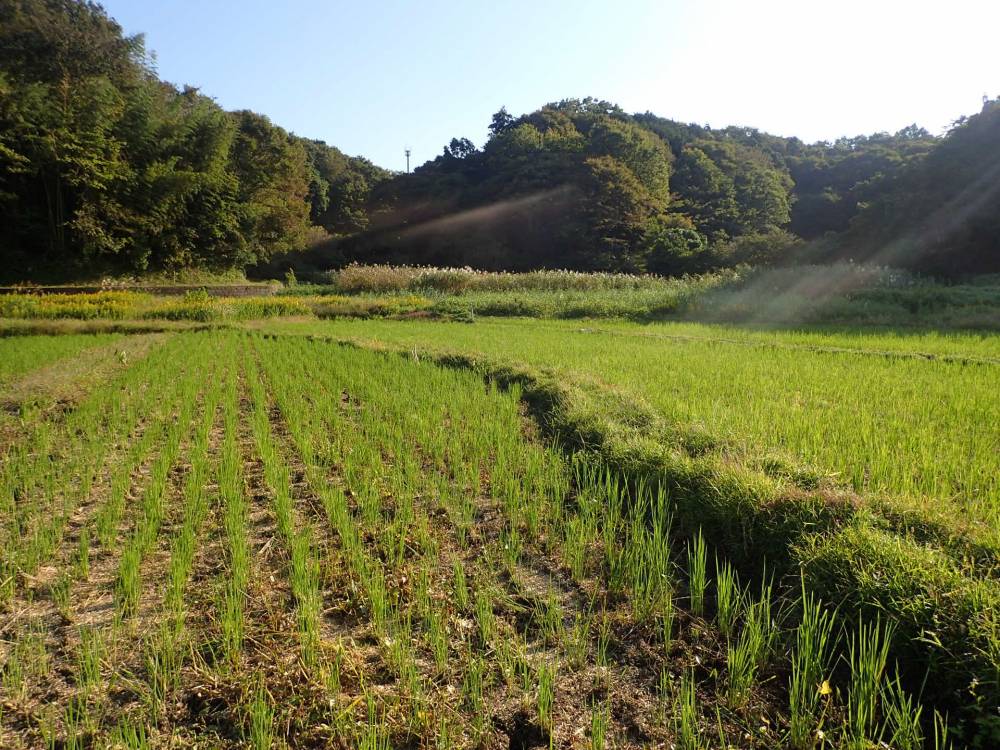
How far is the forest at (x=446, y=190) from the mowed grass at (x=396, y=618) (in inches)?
813

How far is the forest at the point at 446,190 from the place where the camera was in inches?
722

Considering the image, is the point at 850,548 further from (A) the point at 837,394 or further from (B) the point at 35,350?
(B) the point at 35,350

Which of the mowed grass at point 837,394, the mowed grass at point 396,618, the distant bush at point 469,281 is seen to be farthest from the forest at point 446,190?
the mowed grass at point 396,618

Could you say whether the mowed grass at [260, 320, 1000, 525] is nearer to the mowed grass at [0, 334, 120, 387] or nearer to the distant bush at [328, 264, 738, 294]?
the mowed grass at [0, 334, 120, 387]

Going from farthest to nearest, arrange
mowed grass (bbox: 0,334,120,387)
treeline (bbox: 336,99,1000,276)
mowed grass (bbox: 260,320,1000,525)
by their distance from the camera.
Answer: treeline (bbox: 336,99,1000,276)
mowed grass (bbox: 0,334,120,387)
mowed grass (bbox: 260,320,1000,525)

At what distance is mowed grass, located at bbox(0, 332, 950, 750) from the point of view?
1.43 m

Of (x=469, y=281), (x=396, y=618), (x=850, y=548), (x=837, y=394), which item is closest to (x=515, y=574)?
(x=396, y=618)

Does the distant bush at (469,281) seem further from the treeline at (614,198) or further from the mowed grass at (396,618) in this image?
the mowed grass at (396,618)

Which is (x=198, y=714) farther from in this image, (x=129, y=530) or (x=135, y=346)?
(x=135, y=346)

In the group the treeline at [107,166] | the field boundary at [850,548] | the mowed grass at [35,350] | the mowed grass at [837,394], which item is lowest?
the field boundary at [850,548]

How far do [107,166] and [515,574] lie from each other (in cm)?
2354

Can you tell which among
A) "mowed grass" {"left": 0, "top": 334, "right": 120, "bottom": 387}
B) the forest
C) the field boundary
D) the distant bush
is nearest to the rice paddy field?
the field boundary

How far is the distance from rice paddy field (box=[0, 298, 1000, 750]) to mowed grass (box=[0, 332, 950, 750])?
13mm

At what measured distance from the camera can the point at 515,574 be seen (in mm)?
2229
